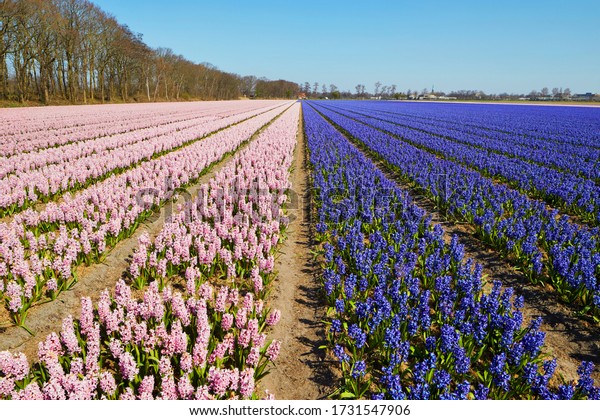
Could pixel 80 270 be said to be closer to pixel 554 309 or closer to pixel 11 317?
pixel 11 317

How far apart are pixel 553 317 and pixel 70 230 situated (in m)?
9.21

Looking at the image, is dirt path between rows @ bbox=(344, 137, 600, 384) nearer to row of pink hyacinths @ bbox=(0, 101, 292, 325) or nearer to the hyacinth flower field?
the hyacinth flower field

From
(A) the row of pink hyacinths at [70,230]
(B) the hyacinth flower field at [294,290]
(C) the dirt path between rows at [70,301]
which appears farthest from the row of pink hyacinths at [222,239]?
(A) the row of pink hyacinths at [70,230]

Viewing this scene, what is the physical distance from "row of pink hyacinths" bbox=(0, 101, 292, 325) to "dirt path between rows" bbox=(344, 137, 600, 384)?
716 centimetres

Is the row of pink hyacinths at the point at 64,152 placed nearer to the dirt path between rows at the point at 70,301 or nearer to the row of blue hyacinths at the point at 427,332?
the dirt path between rows at the point at 70,301

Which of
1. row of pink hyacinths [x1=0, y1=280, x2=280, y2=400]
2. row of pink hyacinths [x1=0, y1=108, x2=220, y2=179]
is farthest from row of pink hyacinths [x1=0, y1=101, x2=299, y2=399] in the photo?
row of pink hyacinths [x1=0, y1=108, x2=220, y2=179]

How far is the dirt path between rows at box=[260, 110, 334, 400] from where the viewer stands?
3959 mm

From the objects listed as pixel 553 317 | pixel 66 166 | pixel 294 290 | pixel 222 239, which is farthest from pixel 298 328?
pixel 66 166

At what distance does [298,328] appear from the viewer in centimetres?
501

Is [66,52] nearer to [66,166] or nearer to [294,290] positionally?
[66,166]
